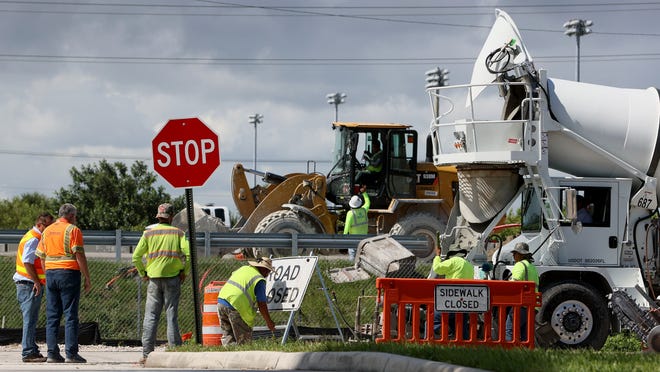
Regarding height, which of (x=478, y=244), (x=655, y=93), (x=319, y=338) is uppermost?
(x=655, y=93)

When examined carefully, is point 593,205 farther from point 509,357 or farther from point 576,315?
point 509,357

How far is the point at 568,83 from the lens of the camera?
1764 cm

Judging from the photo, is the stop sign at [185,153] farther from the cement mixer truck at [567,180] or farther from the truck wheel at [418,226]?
the truck wheel at [418,226]

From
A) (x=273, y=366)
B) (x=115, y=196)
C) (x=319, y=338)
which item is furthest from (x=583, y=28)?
(x=273, y=366)

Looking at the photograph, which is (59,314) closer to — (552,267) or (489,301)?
(489,301)

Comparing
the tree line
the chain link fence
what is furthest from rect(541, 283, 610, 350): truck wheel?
the tree line

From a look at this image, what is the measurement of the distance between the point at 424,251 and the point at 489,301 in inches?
412

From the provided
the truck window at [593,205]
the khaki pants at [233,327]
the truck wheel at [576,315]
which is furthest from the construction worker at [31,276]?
the truck window at [593,205]

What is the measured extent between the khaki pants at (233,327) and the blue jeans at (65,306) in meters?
1.77

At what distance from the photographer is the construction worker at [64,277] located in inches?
549

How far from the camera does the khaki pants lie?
14633 mm

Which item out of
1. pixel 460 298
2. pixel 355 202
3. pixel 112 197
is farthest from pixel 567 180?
pixel 112 197

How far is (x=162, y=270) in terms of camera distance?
14.5 meters

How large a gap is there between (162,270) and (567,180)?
6247 mm
